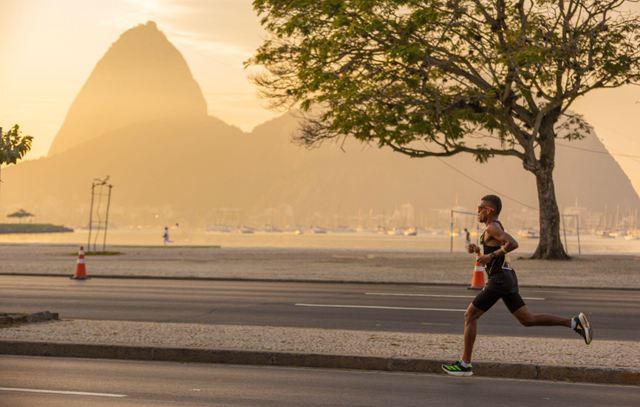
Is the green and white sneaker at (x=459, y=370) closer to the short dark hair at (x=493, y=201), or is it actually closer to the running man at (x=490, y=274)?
the running man at (x=490, y=274)

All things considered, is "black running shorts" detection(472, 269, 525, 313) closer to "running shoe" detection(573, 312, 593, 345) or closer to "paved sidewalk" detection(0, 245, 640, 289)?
"running shoe" detection(573, 312, 593, 345)

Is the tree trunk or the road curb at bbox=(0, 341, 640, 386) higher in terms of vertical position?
the tree trunk

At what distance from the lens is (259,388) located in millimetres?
10484

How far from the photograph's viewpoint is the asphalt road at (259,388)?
31.9 ft

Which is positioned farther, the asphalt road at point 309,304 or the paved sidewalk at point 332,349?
the asphalt road at point 309,304

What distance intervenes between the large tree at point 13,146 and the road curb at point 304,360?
3.66 meters

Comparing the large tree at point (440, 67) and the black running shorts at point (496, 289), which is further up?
the large tree at point (440, 67)

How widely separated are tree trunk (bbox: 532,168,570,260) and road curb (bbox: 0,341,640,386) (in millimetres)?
28166

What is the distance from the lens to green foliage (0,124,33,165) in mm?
15680

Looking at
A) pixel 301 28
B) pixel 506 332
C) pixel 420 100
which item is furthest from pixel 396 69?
pixel 506 332

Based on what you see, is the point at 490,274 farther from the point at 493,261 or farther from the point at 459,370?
the point at 459,370

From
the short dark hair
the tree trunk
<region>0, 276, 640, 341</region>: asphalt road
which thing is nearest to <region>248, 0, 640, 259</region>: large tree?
the tree trunk

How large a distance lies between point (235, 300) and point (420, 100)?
18261 millimetres

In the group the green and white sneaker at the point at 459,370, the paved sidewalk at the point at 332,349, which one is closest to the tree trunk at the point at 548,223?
the paved sidewalk at the point at 332,349
